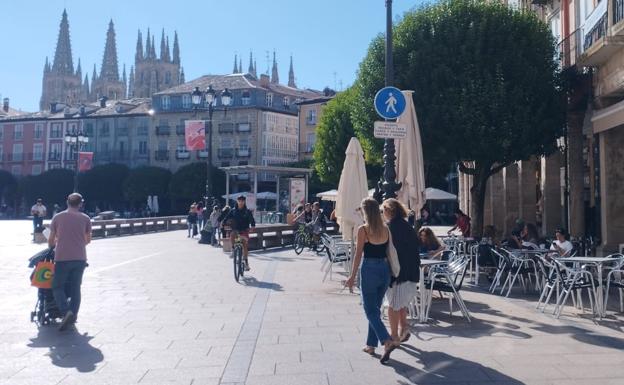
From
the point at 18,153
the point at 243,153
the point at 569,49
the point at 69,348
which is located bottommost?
the point at 69,348

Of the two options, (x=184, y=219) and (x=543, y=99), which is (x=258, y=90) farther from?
(x=543, y=99)

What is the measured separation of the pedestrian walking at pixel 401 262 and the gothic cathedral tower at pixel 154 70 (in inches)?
4634

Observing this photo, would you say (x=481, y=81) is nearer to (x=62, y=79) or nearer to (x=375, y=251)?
(x=375, y=251)

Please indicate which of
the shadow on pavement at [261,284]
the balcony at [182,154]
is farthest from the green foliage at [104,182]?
the shadow on pavement at [261,284]

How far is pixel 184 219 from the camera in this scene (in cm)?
4066

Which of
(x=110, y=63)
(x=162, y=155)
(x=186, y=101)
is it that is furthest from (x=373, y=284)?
(x=110, y=63)

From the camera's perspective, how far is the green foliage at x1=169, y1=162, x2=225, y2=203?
206ft

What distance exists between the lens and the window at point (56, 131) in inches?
3178

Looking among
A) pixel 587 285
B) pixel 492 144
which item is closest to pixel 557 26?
pixel 492 144

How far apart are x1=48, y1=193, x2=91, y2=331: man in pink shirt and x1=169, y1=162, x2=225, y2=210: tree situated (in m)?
54.7

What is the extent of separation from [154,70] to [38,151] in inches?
1721

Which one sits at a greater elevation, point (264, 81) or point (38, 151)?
point (264, 81)

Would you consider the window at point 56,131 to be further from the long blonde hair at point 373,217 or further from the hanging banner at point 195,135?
the long blonde hair at point 373,217

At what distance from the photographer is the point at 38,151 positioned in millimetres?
81438
